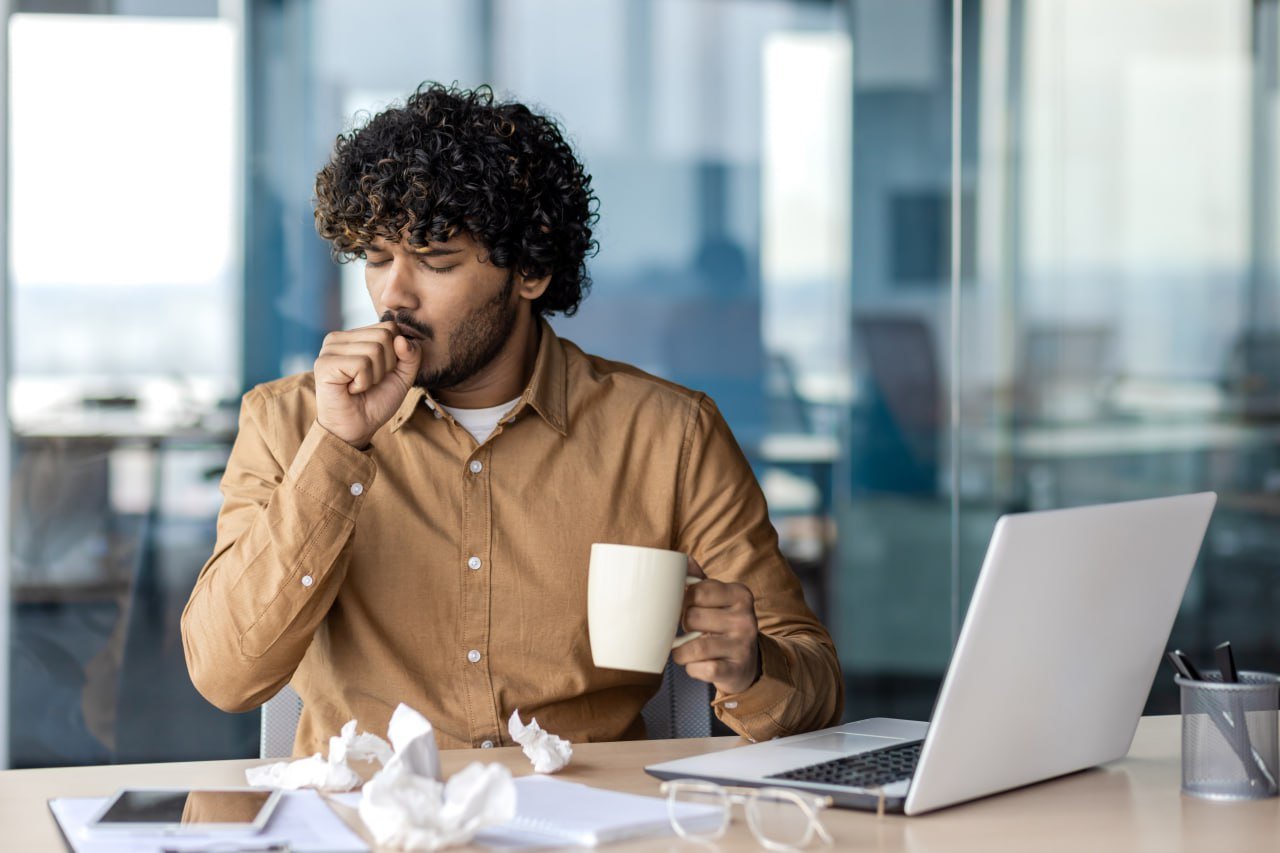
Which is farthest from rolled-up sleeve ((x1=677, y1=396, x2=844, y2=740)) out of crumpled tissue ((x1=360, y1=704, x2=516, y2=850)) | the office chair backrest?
crumpled tissue ((x1=360, y1=704, x2=516, y2=850))

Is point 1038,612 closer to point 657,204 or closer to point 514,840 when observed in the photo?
point 514,840

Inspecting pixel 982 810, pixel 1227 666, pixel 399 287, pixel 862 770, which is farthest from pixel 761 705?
pixel 399 287

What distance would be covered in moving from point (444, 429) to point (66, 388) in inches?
58.7

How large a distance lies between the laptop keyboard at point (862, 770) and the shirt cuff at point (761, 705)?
0.20 metres

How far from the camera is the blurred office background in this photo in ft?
10.4

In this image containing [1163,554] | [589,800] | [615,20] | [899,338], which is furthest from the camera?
[899,338]

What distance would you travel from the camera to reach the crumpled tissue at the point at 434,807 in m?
1.13

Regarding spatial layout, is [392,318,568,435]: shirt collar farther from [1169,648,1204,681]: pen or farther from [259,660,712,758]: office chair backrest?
[1169,648,1204,681]: pen

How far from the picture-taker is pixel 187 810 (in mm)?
1217

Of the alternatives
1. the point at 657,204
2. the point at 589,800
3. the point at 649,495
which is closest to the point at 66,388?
the point at 657,204

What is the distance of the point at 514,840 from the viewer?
1.16m

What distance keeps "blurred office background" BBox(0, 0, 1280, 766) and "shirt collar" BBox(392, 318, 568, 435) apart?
4.27 feet

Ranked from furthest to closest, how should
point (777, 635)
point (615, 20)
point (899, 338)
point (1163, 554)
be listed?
1. point (899, 338)
2. point (615, 20)
3. point (777, 635)
4. point (1163, 554)

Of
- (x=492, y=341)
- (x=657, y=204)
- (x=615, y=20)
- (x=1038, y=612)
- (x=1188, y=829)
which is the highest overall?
(x=615, y=20)
